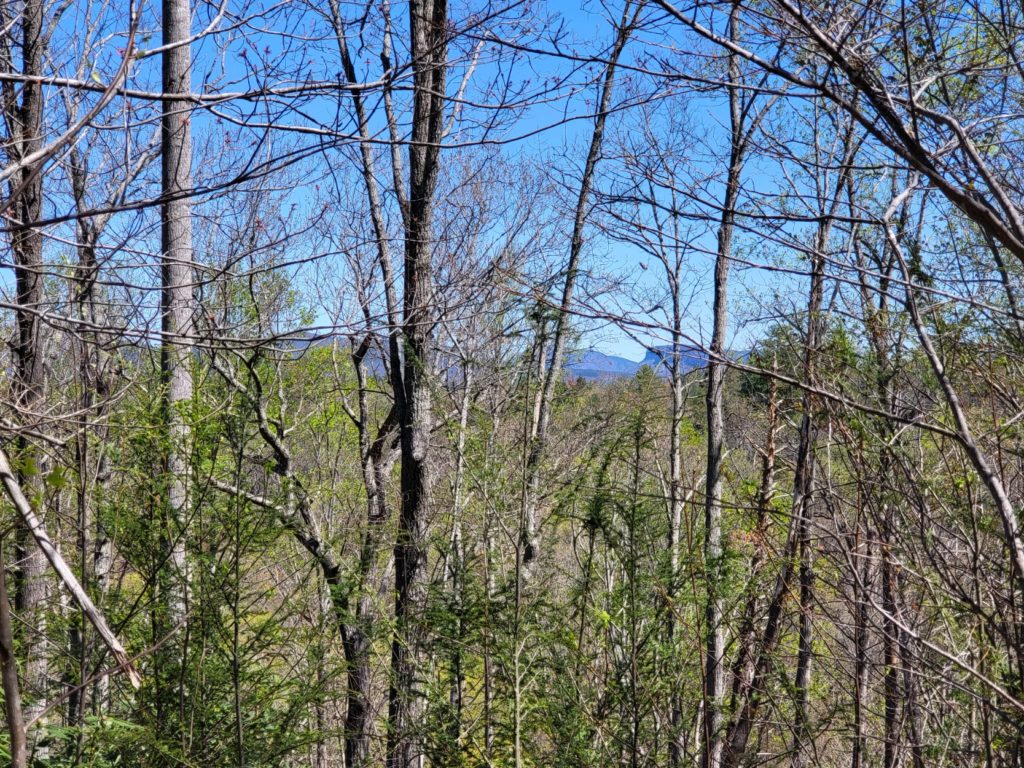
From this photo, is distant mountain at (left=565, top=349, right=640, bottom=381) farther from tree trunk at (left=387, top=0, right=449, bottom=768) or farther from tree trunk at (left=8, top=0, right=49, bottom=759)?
tree trunk at (left=8, top=0, right=49, bottom=759)

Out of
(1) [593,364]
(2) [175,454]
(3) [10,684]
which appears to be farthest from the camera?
(1) [593,364]

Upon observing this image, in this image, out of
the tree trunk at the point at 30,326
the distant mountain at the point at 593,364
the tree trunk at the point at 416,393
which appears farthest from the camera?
the distant mountain at the point at 593,364

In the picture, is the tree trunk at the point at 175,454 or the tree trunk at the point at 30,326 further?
the tree trunk at the point at 175,454

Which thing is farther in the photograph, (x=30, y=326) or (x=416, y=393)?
(x=416, y=393)

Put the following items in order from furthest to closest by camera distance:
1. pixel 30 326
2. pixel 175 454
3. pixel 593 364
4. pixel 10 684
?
1. pixel 593 364
2. pixel 30 326
3. pixel 175 454
4. pixel 10 684

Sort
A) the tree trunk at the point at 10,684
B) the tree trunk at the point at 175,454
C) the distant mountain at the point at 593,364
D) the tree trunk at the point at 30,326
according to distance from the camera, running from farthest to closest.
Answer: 1. the distant mountain at the point at 593,364
2. the tree trunk at the point at 175,454
3. the tree trunk at the point at 30,326
4. the tree trunk at the point at 10,684

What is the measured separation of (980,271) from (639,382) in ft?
9.79

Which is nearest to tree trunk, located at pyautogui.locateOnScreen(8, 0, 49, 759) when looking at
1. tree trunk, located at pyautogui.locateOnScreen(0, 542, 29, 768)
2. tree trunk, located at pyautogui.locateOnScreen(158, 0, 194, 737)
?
tree trunk, located at pyautogui.locateOnScreen(158, 0, 194, 737)

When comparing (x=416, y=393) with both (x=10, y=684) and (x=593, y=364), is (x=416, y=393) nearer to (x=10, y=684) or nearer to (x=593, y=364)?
(x=593, y=364)

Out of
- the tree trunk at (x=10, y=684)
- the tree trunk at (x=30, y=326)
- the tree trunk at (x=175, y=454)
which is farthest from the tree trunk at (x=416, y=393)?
the tree trunk at (x=10, y=684)

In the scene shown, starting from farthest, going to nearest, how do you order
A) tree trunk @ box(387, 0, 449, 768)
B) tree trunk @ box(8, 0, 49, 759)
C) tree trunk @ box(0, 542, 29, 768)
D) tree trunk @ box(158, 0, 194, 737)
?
tree trunk @ box(387, 0, 449, 768) → tree trunk @ box(158, 0, 194, 737) → tree trunk @ box(8, 0, 49, 759) → tree trunk @ box(0, 542, 29, 768)

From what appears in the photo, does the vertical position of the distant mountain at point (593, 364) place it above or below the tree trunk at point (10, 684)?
above

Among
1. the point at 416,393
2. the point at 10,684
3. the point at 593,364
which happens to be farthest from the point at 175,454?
the point at 593,364

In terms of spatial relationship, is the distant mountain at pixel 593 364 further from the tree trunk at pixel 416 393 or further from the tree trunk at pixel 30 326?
the tree trunk at pixel 30 326
